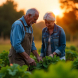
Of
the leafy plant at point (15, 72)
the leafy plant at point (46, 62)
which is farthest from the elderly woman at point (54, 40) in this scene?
the leafy plant at point (15, 72)

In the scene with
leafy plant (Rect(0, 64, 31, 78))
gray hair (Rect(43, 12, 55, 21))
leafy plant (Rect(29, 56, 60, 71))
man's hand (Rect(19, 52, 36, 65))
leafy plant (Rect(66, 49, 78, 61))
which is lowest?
leafy plant (Rect(66, 49, 78, 61))

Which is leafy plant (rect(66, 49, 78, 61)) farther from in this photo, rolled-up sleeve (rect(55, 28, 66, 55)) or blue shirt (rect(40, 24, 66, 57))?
rolled-up sleeve (rect(55, 28, 66, 55))

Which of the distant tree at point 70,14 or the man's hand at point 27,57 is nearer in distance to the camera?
the man's hand at point 27,57

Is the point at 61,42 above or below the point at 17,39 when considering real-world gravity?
below

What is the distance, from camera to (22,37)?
3.40 metres

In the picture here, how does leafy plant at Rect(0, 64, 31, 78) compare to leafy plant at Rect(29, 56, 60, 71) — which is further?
leafy plant at Rect(29, 56, 60, 71)

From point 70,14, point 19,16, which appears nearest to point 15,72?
point 70,14

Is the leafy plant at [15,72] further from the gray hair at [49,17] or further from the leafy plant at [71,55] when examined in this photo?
the leafy plant at [71,55]

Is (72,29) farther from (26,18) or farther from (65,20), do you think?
(26,18)

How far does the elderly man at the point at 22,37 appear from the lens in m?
3.18

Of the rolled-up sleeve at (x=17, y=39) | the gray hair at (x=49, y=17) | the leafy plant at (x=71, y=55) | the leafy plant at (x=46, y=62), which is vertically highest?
the gray hair at (x=49, y=17)

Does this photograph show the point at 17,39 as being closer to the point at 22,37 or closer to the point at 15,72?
the point at 22,37

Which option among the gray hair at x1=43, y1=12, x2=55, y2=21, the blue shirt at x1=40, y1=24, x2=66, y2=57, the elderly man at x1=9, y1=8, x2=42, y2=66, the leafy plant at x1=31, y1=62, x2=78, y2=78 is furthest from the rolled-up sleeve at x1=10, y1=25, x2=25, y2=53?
the leafy plant at x1=31, y1=62, x2=78, y2=78

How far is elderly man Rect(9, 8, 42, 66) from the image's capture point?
125 inches
